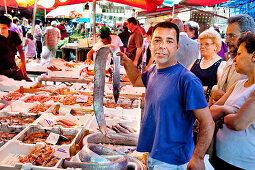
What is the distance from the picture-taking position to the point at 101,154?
278 centimetres

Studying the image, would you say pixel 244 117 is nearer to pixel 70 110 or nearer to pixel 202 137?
pixel 202 137

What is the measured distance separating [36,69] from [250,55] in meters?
6.32

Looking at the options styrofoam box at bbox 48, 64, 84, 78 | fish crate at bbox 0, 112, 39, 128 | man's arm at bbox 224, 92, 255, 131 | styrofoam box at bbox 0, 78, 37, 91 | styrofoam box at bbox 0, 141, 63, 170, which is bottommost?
styrofoam box at bbox 0, 141, 63, 170

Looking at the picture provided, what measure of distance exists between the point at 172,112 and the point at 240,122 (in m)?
0.55

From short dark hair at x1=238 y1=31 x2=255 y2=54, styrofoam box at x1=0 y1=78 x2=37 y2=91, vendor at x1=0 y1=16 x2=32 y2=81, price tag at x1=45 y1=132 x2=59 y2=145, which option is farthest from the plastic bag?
short dark hair at x1=238 y1=31 x2=255 y2=54

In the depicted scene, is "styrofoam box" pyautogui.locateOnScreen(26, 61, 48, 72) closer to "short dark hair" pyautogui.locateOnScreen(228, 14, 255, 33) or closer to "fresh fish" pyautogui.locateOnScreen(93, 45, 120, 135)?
"fresh fish" pyautogui.locateOnScreen(93, 45, 120, 135)

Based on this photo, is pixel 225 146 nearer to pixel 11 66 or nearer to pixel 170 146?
pixel 170 146

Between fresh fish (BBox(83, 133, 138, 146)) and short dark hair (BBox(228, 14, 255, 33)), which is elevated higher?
short dark hair (BBox(228, 14, 255, 33))

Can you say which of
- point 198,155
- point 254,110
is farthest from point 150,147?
point 254,110

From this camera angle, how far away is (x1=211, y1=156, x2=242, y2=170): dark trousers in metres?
2.11

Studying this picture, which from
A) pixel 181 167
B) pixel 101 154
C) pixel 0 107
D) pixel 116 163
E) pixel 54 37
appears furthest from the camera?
pixel 54 37

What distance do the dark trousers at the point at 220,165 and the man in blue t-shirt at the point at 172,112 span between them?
422 millimetres

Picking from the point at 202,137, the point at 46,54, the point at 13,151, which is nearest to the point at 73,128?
the point at 13,151

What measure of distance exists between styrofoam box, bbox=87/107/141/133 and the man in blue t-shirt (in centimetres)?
166
